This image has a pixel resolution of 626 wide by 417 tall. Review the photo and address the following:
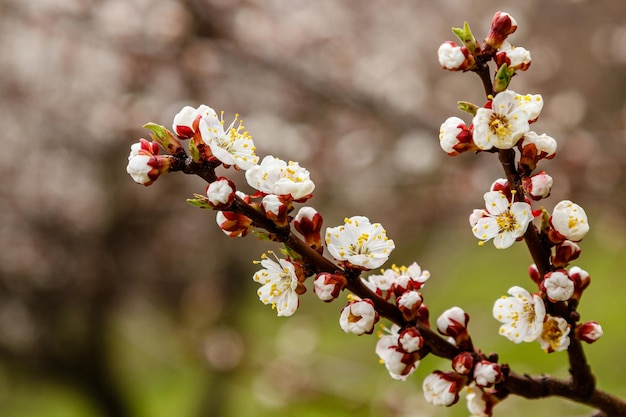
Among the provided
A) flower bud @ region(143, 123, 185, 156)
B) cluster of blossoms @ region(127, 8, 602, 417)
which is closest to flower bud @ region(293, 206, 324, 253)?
cluster of blossoms @ region(127, 8, 602, 417)

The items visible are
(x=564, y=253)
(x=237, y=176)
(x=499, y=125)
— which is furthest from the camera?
(x=237, y=176)

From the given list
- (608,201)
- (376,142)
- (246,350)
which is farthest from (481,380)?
(376,142)

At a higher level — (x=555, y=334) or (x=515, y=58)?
(x=515, y=58)

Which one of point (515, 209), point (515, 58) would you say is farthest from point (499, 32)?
point (515, 209)

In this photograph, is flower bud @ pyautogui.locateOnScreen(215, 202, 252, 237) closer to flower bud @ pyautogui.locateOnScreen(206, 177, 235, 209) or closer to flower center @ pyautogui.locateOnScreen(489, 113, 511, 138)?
flower bud @ pyautogui.locateOnScreen(206, 177, 235, 209)

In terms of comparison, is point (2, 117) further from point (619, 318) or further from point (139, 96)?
point (619, 318)

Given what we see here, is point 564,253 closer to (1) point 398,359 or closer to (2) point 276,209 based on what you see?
(1) point 398,359

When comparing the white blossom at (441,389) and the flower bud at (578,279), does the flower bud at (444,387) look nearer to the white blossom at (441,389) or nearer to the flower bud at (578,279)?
the white blossom at (441,389)
